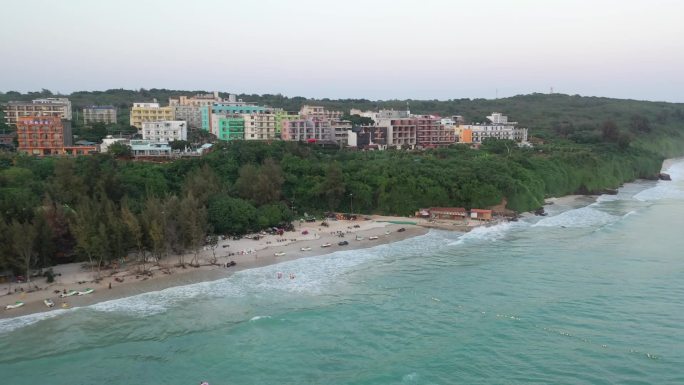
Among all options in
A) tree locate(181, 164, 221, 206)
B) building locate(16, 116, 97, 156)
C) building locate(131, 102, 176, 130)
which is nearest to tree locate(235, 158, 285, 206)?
tree locate(181, 164, 221, 206)

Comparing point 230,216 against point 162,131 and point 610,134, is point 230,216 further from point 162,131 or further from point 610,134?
point 610,134

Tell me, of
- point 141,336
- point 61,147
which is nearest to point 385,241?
point 141,336

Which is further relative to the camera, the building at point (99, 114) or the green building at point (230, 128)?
the building at point (99, 114)

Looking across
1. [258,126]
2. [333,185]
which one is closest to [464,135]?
[258,126]

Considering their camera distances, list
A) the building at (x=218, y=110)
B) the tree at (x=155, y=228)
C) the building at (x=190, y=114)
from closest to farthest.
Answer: the tree at (x=155, y=228) < the building at (x=218, y=110) < the building at (x=190, y=114)

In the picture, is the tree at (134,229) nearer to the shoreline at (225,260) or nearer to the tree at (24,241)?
the shoreline at (225,260)

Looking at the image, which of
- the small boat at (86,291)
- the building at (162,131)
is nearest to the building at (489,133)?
the building at (162,131)
